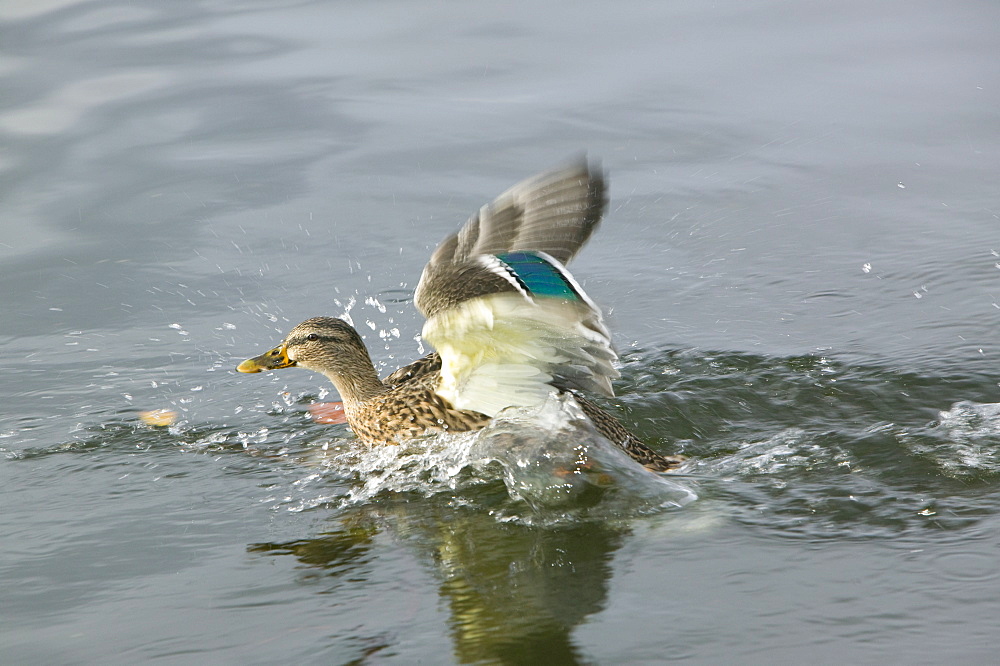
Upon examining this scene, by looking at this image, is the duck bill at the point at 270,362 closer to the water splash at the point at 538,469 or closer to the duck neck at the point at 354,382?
the duck neck at the point at 354,382

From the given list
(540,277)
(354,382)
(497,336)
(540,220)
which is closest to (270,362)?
(354,382)

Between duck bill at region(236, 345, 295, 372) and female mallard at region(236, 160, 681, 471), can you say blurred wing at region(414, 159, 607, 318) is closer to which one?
female mallard at region(236, 160, 681, 471)

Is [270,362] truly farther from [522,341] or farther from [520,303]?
[520,303]

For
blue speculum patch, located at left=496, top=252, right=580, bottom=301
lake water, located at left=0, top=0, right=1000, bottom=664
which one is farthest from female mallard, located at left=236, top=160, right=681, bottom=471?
lake water, located at left=0, top=0, right=1000, bottom=664

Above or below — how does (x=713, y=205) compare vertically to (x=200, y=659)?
above

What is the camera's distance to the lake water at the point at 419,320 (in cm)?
393

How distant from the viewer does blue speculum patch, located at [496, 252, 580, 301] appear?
4328 mm

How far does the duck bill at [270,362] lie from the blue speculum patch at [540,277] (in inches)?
74.9

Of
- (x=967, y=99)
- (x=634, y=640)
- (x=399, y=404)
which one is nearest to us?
(x=634, y=640)

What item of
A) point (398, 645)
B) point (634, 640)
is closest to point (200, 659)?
point (398, 645)

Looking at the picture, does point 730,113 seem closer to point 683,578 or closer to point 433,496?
point 433,496

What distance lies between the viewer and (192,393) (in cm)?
629

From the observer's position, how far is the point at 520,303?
14.1 feet

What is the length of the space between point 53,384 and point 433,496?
250 cm
